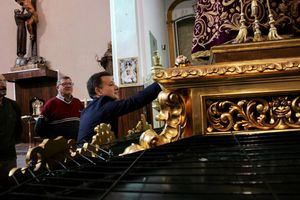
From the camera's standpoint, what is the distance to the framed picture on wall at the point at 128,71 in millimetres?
3180

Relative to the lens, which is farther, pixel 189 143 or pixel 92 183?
pixel 189 143

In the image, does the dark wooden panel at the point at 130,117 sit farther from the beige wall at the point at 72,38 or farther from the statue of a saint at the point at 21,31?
the statue of a saint at the point at 21,31

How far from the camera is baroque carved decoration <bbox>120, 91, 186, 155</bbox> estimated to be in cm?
61

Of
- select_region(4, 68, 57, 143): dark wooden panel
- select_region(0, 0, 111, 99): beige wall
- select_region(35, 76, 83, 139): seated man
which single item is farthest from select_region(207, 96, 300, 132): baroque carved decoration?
select_region(4, 68, 57, 143): dark wooden panel

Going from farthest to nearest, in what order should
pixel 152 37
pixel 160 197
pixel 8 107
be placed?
1. pixel 152 37
2. pixel 8 107
3. pixel 160 197

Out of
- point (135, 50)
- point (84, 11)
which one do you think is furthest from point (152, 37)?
point (84, 11)

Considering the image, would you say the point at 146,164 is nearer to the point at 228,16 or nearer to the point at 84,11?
the point at 228,16

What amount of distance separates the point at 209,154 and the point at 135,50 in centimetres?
279

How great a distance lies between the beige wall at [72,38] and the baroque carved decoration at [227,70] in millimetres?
3958

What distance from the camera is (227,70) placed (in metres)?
0.60

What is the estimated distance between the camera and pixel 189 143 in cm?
55

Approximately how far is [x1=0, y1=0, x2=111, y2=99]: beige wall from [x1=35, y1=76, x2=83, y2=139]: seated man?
88.7 inches

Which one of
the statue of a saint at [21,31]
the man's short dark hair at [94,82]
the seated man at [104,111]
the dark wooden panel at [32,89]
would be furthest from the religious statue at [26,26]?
the seated man at [104,111]

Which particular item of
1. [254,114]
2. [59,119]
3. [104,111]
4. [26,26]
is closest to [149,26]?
[59,119]
